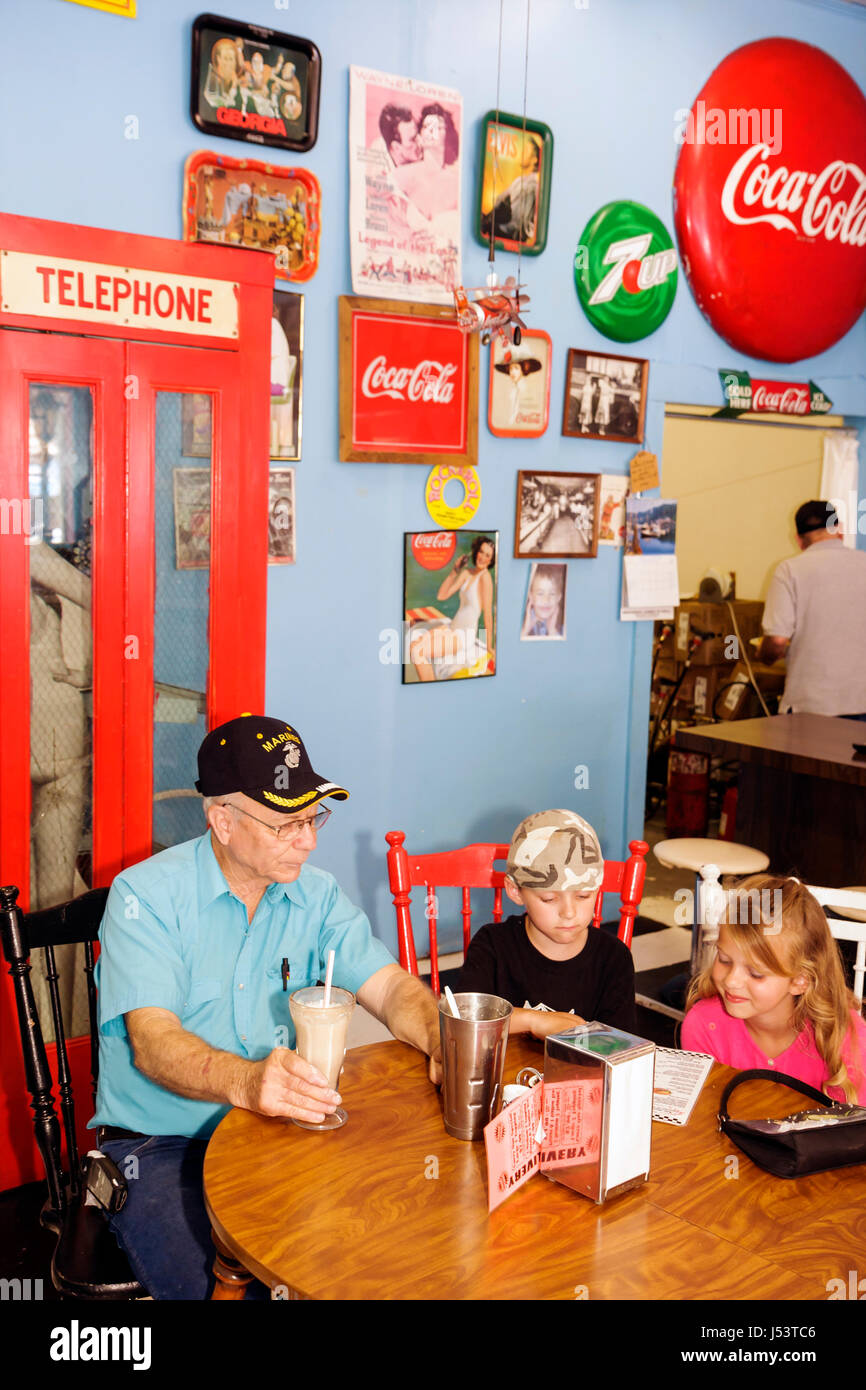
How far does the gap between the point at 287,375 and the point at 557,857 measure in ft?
6.85

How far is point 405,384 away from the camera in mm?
3881

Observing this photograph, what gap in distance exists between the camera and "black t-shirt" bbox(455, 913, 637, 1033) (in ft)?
7.39

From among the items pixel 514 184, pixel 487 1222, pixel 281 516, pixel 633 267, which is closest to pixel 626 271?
pixel 633 267

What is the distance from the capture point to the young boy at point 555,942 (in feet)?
7.02

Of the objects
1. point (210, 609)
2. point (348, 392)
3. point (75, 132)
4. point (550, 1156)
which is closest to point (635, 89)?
point (348, 392)

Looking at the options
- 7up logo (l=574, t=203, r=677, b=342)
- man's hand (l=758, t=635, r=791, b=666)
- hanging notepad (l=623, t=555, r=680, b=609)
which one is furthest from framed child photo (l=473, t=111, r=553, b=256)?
man's hand (l=758, t=635, r=791, b=666)

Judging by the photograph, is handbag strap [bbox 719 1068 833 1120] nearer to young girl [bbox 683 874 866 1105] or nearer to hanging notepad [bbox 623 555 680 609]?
young girl [bbox 683 874 866 1105]

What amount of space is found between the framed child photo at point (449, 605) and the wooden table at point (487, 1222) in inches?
98.3

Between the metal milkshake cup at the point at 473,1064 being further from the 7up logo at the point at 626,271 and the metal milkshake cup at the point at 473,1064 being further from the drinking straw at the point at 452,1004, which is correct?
the 7up logo at the point at 626,271

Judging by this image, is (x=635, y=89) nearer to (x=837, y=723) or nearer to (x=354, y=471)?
(x=354, y=471)

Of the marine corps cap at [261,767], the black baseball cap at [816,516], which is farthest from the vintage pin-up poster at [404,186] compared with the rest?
the marine corps cap at [261,767]

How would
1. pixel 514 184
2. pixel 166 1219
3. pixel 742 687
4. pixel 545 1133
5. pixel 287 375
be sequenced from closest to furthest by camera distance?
pixel 545 1133, pixel 166 1219, pixel 287 375, pixel 514 184, pixel 742 687

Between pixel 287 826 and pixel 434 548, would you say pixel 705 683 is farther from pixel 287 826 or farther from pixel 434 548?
pixel 287 826

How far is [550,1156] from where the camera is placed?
5.02 feet
